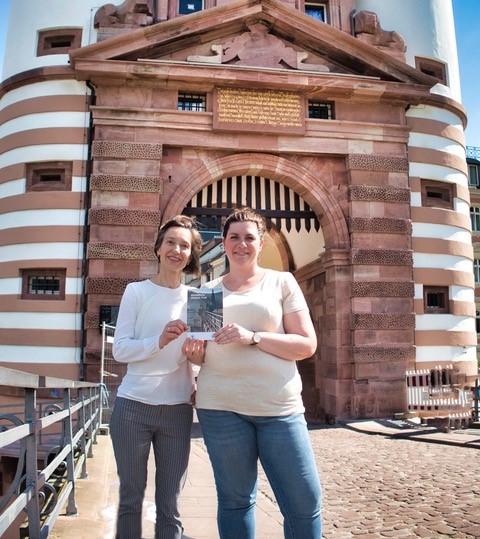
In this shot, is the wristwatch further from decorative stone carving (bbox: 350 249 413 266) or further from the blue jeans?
decorative stone carving (bbox: 350 249 413 266)

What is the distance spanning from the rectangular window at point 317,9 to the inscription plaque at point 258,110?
396cm

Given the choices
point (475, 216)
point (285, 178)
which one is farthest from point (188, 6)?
point (475, 216)

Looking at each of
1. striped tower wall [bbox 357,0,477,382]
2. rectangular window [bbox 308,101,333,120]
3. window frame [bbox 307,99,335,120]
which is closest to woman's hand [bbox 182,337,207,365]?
striped tower wall [bbox 357,0,477,382]

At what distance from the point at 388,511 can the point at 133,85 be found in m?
10.0

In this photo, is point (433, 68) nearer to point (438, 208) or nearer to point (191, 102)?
point (438, 208)

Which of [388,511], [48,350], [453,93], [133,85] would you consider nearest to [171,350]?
[388,511]

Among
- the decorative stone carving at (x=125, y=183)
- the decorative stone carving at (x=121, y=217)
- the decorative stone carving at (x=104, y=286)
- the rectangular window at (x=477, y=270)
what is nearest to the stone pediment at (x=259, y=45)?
the decorative stone carving at (x=125, y=183)

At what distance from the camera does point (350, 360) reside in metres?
11.7

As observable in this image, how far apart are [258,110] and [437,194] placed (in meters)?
5.10

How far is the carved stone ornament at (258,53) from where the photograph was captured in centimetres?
1224

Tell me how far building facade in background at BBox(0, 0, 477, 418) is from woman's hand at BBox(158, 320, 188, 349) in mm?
8638

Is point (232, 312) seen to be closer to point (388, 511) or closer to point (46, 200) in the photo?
point (388, 511)

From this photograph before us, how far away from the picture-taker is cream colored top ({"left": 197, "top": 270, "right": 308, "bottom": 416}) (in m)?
2.50

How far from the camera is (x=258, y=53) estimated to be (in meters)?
12.4
